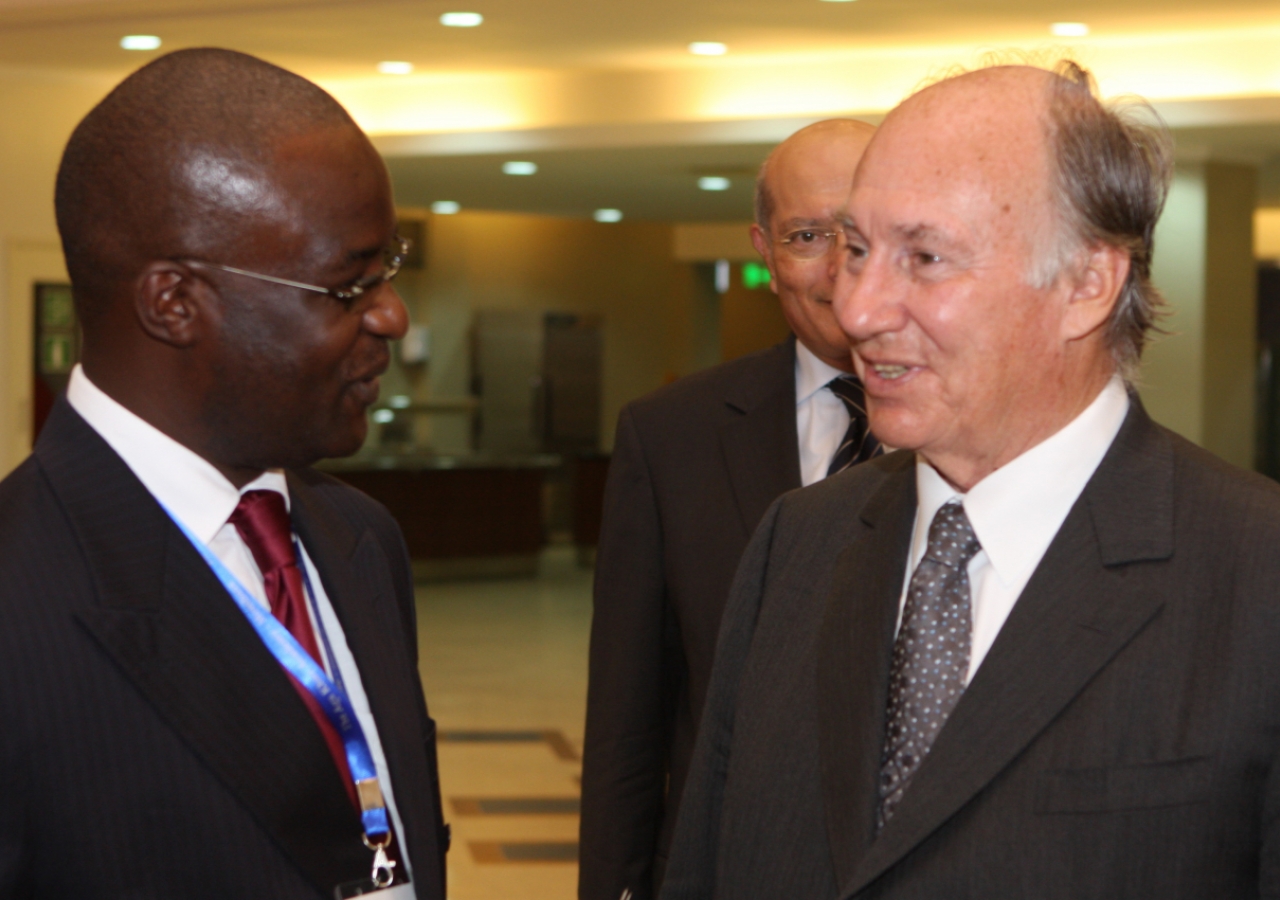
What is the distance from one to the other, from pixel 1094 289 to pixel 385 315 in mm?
746

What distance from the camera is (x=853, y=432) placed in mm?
2350

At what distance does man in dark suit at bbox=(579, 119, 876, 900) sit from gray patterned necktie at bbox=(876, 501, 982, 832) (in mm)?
795

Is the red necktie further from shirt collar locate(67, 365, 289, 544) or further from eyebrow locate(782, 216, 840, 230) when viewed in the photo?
eyebrow locate(782, 216, 840, 230)

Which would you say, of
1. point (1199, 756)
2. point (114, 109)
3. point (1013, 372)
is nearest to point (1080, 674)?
point (1199, 756)

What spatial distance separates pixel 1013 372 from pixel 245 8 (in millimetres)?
7794

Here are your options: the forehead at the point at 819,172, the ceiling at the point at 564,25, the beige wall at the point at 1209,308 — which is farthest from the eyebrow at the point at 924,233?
the beige wall at the point at 1209,308

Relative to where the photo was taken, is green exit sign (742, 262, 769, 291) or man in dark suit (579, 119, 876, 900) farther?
green exit sign (742, 262, 769, 291)

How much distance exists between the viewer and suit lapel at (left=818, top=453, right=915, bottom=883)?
145cm

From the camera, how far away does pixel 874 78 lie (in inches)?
386

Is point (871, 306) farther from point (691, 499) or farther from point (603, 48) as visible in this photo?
point (603, 48)

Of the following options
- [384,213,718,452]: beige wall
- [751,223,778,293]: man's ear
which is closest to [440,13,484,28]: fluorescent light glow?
[751,223,778,293]: man's ear

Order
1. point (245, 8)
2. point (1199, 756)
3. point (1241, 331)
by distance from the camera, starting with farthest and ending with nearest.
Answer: point (1241, 331) < point (245, 8) < point (1199, 756)

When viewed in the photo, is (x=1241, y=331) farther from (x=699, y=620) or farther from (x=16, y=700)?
(x=16, y=700)

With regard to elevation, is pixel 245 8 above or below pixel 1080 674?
above
